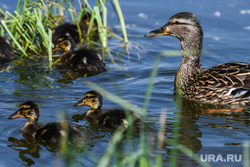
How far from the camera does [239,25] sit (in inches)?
295

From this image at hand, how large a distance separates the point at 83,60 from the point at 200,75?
1.55m

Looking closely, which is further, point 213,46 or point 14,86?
point 213,46

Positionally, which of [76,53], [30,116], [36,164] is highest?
[76,53]

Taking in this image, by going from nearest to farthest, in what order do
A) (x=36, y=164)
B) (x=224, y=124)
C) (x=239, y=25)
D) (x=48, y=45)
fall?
(x=36, y=164), (x=224, y=124), (x=48, y=45), (x=239, y=25)

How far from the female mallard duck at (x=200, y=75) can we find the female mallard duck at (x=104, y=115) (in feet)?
3.56

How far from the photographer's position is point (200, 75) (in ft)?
17.1

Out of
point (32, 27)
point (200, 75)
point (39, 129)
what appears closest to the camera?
point (39, 129)

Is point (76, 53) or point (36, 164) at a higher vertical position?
point (76, 53)

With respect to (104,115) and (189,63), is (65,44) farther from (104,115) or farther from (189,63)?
(104,115)

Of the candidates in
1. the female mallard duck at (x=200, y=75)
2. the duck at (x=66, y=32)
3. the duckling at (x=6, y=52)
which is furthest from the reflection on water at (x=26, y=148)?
the duck at (x=66, y=32)

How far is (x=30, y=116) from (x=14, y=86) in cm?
121

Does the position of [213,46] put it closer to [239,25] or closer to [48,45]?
[239,25]

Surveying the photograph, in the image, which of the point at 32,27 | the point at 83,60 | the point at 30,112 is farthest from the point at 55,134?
the point at 32,27

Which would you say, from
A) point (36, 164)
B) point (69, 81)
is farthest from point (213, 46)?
point (36, 164)
